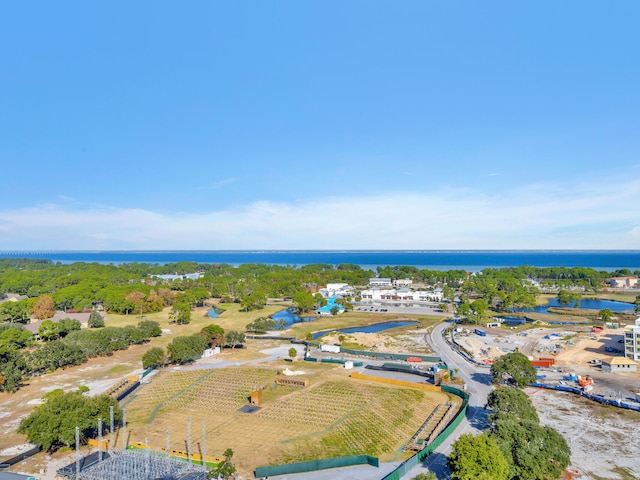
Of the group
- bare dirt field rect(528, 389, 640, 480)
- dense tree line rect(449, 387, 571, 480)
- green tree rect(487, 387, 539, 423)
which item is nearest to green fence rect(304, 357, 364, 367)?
bare dirt field rect(528, 389, 640, 480)

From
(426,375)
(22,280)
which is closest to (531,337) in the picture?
(426,375)

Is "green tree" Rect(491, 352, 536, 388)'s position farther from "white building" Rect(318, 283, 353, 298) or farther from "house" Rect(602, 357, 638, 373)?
"white building" Rect(318, 283, 353, 298)

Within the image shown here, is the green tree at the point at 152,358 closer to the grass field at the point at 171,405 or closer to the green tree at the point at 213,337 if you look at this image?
the grass field at the point at 171,405

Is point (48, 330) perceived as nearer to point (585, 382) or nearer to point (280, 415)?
point (280, 415)

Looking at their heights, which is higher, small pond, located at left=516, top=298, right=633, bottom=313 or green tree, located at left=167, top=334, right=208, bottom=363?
green tree, located at left=167, top=334, right=208, bottom=363

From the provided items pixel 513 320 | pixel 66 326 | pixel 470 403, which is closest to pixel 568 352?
pixel 470 403

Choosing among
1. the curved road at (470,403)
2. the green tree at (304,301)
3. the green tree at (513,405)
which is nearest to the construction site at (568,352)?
the curved road at (470,403)

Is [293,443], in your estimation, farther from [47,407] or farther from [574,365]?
[574,365]
